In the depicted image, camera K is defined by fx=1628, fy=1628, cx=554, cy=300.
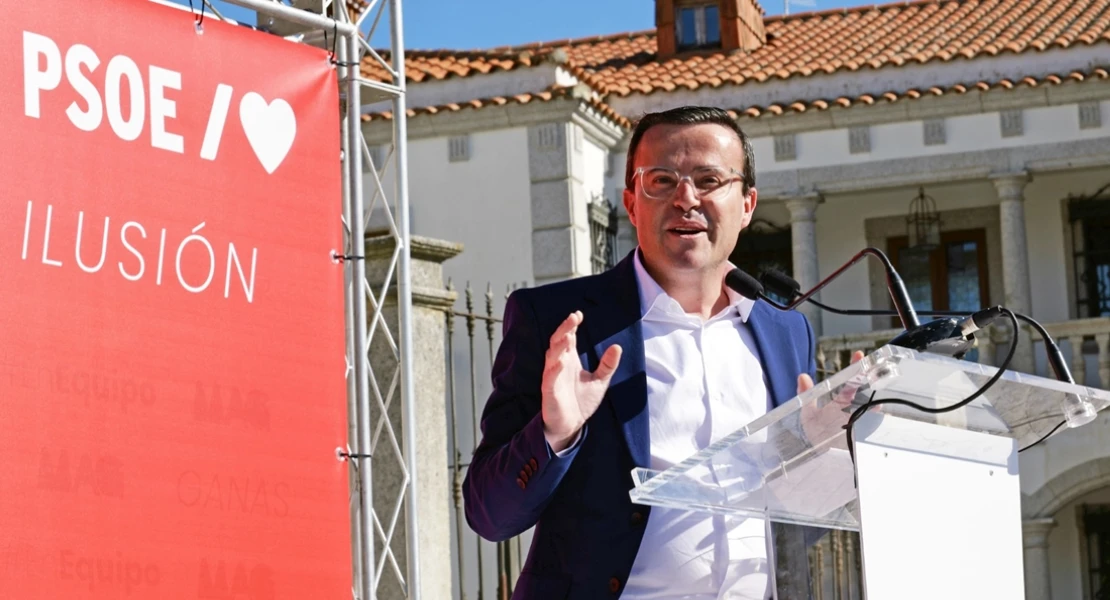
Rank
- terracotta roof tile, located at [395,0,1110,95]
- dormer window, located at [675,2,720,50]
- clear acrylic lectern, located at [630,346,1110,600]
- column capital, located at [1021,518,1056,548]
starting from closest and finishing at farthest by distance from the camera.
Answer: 1. clear acrylic lectern, located at [630,346,1110,600]
2. column capital, located at [1021,518,1056,548]
3. terracotta roof tile, located at [395,0,1110,95]
4. dormer window, located at [675,2,720,50]

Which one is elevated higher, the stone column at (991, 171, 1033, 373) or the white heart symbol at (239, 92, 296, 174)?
the stone column at (991, 171, 1033, 373)

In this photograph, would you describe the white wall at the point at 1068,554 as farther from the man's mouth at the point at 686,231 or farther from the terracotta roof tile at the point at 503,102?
the man's mouth at the point at 686,231

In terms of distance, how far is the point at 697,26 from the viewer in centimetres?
2177

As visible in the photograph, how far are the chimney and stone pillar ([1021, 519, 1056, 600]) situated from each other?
7.29m

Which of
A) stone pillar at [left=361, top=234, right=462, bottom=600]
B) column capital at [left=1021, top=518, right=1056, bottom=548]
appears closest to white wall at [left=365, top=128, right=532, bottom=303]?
column capital at [left=1021, top=518, right=1056, bottom=548]

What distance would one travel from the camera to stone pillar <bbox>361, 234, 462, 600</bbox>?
23.4ft

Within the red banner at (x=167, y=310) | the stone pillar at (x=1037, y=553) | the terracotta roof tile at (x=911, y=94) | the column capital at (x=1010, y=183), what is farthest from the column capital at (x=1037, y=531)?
the red banner at (x=167, y=310)

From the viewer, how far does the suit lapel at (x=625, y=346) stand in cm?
283

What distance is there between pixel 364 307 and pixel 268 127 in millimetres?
821

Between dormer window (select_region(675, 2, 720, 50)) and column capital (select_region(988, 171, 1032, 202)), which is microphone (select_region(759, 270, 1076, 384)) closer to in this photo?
column capital (select_region(988, 171, 1032, 202))

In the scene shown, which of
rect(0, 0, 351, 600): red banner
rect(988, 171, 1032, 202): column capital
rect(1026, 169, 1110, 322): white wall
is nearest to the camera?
rect(0, 0, 351, 600): red banner

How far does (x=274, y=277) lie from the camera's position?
5.95 m

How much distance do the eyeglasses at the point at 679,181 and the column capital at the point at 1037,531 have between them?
1610cm

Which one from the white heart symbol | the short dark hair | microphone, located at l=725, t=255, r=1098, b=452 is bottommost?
microphone, located at l=725, t=255, r=1098, b=452
